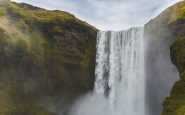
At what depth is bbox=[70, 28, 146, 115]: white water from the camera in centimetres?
8512

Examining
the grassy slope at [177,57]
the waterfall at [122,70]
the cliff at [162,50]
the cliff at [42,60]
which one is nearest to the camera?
the grassy slope at [177,57]

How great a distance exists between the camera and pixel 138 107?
82.8 meters

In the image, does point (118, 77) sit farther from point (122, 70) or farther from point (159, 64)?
point (159, 64)

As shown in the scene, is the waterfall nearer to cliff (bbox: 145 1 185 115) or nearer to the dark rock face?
the dark rock face

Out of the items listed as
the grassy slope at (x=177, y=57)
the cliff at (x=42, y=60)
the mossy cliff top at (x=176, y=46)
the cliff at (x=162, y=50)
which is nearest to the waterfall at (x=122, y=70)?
the cliff at (x=42, y=60)

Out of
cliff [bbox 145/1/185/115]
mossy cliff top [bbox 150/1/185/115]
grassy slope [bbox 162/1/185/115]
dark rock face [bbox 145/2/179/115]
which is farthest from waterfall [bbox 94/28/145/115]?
grassy slope [bbox 162/1/185/115]

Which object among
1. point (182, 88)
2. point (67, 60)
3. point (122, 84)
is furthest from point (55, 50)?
point (182, 88)

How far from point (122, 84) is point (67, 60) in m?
15.3

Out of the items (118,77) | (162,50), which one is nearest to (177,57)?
(162,50)

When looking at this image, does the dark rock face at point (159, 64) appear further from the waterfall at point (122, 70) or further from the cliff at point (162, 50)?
the waterfall at point (122, 70)

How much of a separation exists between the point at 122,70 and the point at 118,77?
2108mm

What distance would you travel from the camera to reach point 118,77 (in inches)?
3558

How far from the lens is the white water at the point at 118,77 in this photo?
85.1 metres

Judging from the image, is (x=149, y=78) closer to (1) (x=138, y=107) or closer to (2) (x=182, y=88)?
(1) (x=138, y=107)
